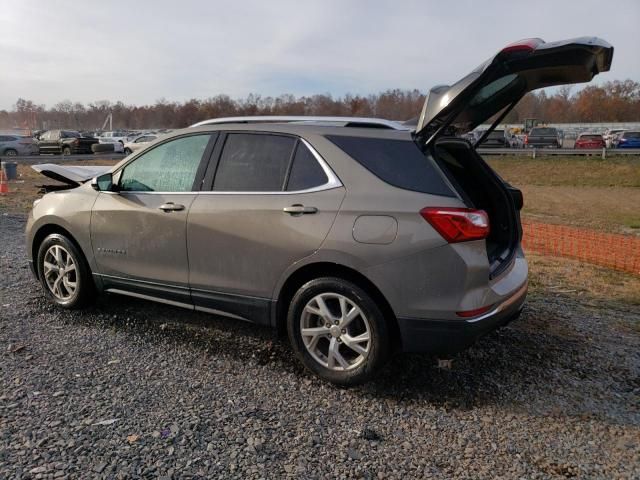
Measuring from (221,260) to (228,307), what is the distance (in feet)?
1.15

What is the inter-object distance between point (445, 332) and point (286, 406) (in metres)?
1.07

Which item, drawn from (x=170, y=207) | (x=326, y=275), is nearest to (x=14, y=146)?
(x=170, y=207)

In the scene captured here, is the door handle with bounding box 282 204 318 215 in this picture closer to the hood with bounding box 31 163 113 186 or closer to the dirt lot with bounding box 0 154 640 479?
the dirt lot with bounding box 0 154 640 479

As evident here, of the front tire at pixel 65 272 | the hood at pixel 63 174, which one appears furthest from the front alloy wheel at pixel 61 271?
the hood at pixel 63 174

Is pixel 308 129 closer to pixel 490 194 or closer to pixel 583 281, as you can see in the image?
pixel 490 194

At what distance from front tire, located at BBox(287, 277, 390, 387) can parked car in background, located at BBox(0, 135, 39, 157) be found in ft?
111

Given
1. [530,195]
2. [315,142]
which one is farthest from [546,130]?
[315,142]

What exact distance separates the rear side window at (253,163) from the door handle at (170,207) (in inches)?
13.0

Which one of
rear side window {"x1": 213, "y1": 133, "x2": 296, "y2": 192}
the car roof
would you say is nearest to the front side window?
the car roof

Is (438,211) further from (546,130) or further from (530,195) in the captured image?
(546,130)

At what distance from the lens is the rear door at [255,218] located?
3426 mm

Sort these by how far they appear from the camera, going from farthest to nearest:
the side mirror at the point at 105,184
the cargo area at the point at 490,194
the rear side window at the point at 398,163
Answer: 1. the side mirror at the point at 105,184
2. the cargo area at the point at 490,194
3. the rear side window at the point at 398,163

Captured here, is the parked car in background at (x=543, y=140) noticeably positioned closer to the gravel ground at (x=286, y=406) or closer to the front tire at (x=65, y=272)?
the gravel ground at (x=286, y=406)

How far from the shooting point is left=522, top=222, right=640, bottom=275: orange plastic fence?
24.2 feet
